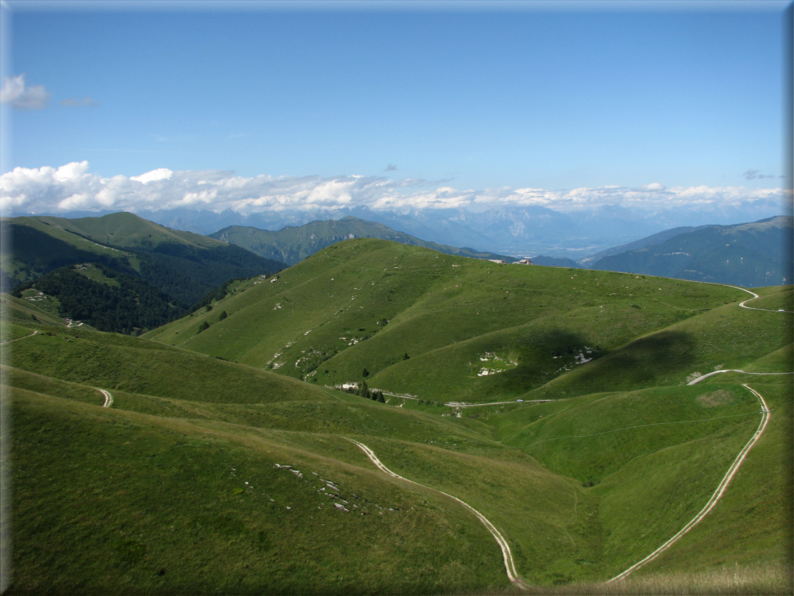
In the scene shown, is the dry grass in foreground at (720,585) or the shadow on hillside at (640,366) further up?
the dry grass in foreground at (720,585)

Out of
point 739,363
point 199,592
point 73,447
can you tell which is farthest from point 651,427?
point 73,447

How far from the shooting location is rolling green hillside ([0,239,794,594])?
21.2 m

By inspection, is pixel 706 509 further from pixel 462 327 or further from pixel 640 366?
pixel 462 327

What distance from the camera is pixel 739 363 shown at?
8188 centimetres

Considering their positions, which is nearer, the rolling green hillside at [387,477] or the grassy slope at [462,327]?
the rolling green hillside at [387,477]

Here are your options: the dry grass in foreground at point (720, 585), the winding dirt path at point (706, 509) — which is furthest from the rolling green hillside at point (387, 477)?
the winding dirt path at point (706, 509)

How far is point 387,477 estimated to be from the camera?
38156mm

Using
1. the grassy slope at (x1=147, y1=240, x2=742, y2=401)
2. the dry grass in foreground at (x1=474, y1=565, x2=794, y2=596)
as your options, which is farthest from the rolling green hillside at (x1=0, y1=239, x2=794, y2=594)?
the grassy slope at (x1=147, y1=240, x2=742, y2=401)

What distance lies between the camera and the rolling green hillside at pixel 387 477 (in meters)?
21.2

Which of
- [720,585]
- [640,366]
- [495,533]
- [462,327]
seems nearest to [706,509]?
Result: [495,533]

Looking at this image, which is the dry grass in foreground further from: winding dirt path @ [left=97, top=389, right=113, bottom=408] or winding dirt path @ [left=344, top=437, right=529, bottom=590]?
winding dirt path @ [left=97, top=389, right=113, bottom=408]

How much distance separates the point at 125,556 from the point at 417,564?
1589 cm

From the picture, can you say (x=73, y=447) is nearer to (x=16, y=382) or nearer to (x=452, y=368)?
(x=16, y=382)

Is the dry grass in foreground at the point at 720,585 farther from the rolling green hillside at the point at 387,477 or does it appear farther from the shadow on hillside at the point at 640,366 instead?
the shadow on hillside at the point at 640,366
